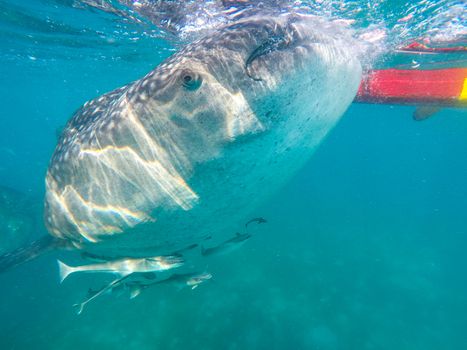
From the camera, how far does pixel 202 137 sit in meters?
1.90

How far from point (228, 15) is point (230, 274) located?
8.93 m

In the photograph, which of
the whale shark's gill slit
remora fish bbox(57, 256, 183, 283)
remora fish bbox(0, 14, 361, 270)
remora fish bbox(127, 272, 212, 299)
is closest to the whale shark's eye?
remora fish bbox(0, 14, 361, 270)

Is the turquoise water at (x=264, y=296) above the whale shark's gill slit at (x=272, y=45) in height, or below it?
below

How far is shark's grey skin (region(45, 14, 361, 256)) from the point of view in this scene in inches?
74.0

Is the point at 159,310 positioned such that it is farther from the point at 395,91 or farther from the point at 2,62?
the point at 2,62

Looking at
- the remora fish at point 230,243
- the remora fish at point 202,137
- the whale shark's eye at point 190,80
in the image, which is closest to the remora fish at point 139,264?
the remora fish at point 202,137

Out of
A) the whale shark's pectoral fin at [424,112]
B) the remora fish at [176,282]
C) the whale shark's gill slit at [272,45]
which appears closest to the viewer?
the whale shark's gill slit at [272,45]

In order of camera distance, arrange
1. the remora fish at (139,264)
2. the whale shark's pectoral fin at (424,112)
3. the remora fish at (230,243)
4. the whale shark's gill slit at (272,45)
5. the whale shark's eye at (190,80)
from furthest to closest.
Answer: the whale shark's pectoral fin at (424,112)
the remora fish at (230,243)
the remora fish at (139,264)
the whale shark's gill slit at (272,45)
the whale shark's eye at (190,80)

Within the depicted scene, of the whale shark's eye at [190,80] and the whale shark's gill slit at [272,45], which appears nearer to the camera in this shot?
the whale shark's eye at [190,80]

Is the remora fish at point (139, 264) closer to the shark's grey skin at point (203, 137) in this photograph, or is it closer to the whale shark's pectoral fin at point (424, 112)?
the shark's grey skin at point (203, 137)

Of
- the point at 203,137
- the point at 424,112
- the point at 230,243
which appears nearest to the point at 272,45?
the point at 203,137

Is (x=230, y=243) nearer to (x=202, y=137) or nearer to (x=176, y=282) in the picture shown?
(x=176, y=282)

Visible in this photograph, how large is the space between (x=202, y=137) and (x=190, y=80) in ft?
1.15

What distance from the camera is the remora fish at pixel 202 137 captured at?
74.0 inches
